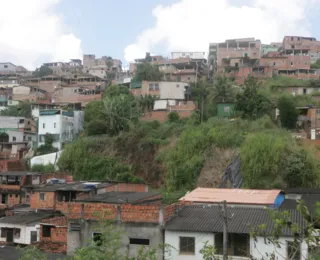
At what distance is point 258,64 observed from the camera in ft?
171

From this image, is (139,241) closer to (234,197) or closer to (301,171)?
(234,197)

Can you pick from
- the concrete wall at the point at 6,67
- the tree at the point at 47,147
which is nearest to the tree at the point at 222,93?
the tree at the point at 47,147

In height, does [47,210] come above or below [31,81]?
below

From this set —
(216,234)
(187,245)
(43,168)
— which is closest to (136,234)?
(187,245)

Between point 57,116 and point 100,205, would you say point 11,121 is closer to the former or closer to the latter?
point 57,116

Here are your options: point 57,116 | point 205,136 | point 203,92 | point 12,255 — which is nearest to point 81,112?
point 57,116

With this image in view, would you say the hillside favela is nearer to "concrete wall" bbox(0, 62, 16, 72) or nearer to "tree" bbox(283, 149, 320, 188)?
"tree" bbox(283, 149, 320, 188)

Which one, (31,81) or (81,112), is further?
(31,81)

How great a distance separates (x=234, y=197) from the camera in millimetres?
17172

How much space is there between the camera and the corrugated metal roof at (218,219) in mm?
12992

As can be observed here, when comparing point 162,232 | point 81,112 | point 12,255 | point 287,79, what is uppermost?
point 287,79

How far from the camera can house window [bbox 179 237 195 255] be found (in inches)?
524

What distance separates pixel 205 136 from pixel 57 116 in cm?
1600

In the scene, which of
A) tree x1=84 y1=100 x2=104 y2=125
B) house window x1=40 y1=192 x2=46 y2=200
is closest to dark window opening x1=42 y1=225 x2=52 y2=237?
house window x1=40 y1=192 x2=46 y2=200
